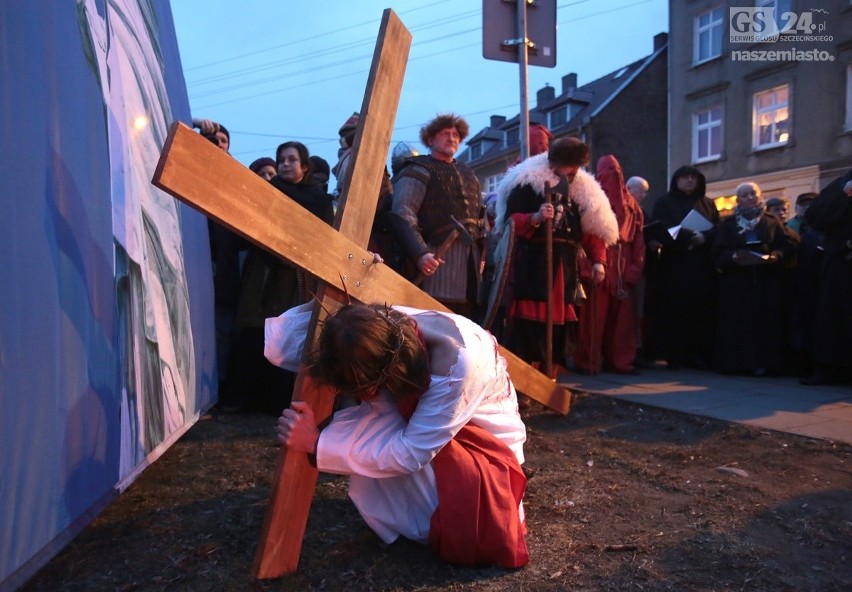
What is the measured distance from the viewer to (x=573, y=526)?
2486mm

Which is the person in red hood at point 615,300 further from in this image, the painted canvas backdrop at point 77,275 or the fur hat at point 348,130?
the painted canvas backdrop at point 77,275

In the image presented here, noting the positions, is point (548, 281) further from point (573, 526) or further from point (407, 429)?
point (407, 429)

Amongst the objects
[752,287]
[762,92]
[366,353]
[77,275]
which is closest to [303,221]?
[366,353]

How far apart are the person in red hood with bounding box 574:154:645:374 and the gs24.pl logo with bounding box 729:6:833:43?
1499cm

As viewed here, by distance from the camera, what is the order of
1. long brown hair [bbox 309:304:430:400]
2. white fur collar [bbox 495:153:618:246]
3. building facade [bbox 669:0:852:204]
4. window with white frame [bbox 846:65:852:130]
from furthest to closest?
building facade [bbox 669:0:852:204] → window with white frame [bbox 846:65:852:130] → white fur collar [bbox 495:153:618:246] → long brown hair [bbox 309:304:430:400]

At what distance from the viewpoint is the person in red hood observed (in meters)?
5.72

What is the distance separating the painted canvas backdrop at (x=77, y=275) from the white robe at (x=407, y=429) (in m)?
0.52

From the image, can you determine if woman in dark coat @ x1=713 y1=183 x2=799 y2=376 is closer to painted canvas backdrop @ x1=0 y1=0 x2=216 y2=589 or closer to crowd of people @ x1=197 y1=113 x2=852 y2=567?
crowd of people @ x1=197 y1=113 x2=852 y2=567

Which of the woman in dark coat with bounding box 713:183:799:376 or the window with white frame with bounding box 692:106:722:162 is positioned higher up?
the window with white frame with bounding box 692:106:722:162

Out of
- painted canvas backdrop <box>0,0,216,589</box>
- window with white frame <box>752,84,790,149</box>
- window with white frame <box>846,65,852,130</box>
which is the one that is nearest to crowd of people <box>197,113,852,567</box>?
painted canvas backdrop <box>0,0,216,589</box>

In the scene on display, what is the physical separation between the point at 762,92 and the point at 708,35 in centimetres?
310

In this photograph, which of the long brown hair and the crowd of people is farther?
the crowd of people

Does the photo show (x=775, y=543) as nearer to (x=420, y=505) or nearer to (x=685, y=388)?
(x=420, y=505)

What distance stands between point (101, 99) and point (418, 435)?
4.67ft
